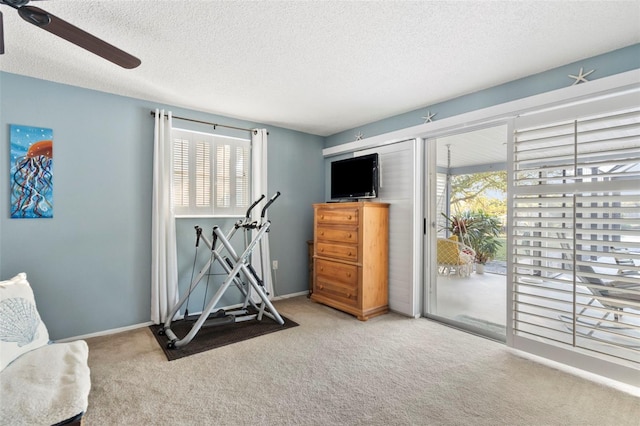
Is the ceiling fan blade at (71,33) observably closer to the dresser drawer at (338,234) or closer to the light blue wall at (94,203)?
the light blue wall at (94,203)

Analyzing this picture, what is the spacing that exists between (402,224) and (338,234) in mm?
783

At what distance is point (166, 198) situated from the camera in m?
3.27

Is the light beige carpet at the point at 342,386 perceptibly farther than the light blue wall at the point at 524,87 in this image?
No

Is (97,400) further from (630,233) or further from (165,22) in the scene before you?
(630,233)

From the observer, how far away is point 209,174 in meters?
3.71

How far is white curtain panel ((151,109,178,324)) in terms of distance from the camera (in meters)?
3.21

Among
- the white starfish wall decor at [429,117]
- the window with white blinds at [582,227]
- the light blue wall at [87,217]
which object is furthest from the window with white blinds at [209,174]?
the window with white blinds at [582,227]

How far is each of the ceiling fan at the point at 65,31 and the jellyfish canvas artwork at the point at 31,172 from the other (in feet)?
5.06

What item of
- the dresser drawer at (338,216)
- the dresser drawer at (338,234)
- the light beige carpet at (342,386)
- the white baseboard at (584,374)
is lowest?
the light beige carpet at (342,386)

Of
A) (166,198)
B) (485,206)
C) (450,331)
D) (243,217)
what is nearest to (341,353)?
(450,331)

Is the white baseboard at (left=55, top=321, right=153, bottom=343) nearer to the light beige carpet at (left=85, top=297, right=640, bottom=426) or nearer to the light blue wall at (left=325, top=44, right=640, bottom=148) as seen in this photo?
the light beige carpet at (left=85, top=297, right=640, bottom=426)

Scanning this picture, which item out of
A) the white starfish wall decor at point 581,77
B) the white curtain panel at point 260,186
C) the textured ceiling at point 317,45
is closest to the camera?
the textured ceiling at point 317,45

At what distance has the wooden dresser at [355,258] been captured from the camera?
3.48 m

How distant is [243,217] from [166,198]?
0.98m
